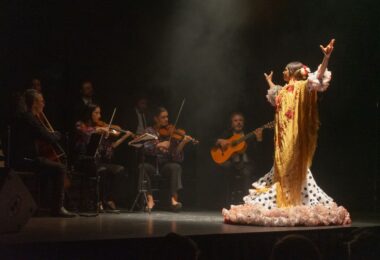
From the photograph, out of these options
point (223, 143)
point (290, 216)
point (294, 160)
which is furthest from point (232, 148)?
point (290, 216)

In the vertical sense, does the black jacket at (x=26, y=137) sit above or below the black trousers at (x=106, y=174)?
above

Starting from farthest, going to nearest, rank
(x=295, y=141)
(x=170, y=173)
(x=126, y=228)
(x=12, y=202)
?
(x=170, y=173)
(x=295, y=141)
(x=126, y=228)
(x=12, y=202)

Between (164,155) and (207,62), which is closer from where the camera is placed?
(164,155)

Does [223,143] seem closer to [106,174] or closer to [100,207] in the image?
[106,174]

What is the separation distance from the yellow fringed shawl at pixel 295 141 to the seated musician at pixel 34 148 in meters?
2.21

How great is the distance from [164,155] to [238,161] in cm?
99

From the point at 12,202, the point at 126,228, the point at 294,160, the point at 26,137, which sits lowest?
the point at 126,228

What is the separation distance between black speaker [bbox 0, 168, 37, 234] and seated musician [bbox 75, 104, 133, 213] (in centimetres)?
195

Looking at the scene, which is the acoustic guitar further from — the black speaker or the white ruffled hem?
the black speaker

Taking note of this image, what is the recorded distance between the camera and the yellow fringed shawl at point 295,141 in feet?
18.3

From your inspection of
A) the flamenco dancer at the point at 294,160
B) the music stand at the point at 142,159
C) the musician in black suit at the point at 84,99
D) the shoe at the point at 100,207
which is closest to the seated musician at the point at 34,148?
the shoe at the point at 100,207

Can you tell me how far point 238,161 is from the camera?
314 inches

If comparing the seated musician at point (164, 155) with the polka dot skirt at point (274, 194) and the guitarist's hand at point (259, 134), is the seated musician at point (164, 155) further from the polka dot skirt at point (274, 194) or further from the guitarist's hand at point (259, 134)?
the polka dot skirt at point (274, 194)

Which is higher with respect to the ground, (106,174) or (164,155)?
(164,155)
